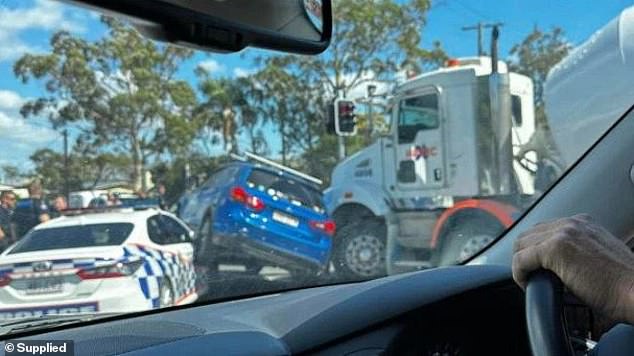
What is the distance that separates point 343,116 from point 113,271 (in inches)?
202

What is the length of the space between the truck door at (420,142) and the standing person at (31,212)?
620 centimetres

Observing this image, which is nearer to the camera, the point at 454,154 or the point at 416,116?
the point at 454,154

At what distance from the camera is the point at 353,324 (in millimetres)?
2109

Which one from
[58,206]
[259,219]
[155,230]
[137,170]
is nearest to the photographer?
[58,206]

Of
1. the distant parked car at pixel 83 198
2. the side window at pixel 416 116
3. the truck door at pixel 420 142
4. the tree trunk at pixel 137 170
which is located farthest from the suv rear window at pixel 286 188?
the distant parked car at pixel 83 198

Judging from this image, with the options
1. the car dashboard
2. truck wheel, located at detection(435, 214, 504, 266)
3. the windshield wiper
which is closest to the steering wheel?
the car dashboard

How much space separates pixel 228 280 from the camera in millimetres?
3455

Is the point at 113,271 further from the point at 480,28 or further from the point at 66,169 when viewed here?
the point at 480,28

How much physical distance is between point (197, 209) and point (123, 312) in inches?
135

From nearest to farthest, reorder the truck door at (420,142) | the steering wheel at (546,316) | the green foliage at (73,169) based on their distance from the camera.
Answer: the steering wheel at (546,316) < the green foliage at (73,169) < the truck door at (420,142)

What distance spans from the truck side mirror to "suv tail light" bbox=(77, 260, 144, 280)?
4.83 metres

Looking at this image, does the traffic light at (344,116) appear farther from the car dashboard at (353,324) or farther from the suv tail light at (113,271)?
the car dashboard at (353,324)

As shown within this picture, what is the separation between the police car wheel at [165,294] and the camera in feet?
10.1

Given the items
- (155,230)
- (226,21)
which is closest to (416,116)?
(155,230)
